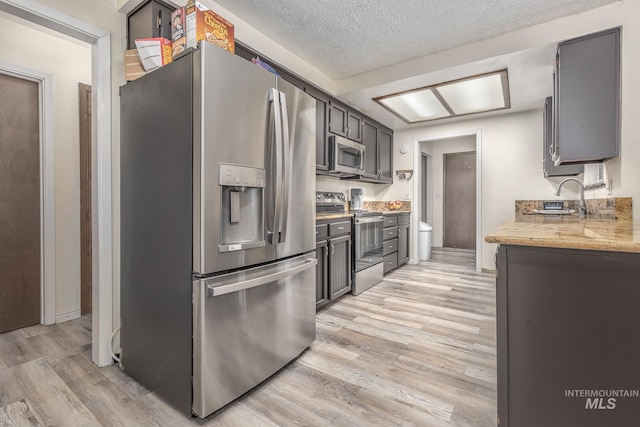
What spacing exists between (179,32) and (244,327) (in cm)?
161

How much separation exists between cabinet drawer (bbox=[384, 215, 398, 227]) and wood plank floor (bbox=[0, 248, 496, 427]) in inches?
63.4

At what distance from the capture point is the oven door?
10.9ft

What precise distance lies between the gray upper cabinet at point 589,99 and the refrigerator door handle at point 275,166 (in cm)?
206

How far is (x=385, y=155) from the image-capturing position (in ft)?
15.7

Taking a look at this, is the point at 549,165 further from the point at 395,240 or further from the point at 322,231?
the point at 322,231

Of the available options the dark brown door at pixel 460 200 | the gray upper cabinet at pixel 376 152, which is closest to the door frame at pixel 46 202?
the gray upper cabinet at pixel 376 152

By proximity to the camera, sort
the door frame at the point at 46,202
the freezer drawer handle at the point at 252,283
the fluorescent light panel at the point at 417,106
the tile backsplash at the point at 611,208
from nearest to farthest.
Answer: the freezer drawer handle at the point at 252,283
the tile backsplash at the point at 611,208
the door frame at the point at 46,202
the fluorescent light panel at the point at 417,106

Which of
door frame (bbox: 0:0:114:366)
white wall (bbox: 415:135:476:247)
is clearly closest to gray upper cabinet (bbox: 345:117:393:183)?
white wall (bbox: 415:135:476:247)

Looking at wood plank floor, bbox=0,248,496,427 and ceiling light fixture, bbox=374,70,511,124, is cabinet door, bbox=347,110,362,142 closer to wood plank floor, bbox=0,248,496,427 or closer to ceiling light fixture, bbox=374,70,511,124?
ceiling light fixture, bbox=374,70,511,124

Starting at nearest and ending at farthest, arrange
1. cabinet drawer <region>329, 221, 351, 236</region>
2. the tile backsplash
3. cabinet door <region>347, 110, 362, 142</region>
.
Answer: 1. the tile backsplash
2. cabinet drawer <region>329, 221, 351, 236</region>
3. cabinet door <region>347, 110, 362, 142</region>

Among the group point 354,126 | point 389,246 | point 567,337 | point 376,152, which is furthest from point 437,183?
point 567,337

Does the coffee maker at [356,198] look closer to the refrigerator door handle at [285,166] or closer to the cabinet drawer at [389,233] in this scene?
the cabinet drawer at [389,233]

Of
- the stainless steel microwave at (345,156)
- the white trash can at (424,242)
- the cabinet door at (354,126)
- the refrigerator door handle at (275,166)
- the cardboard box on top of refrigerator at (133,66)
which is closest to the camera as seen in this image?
the refrigerator door handle at (275,166)

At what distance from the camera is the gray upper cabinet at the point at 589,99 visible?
2002 millimetres
